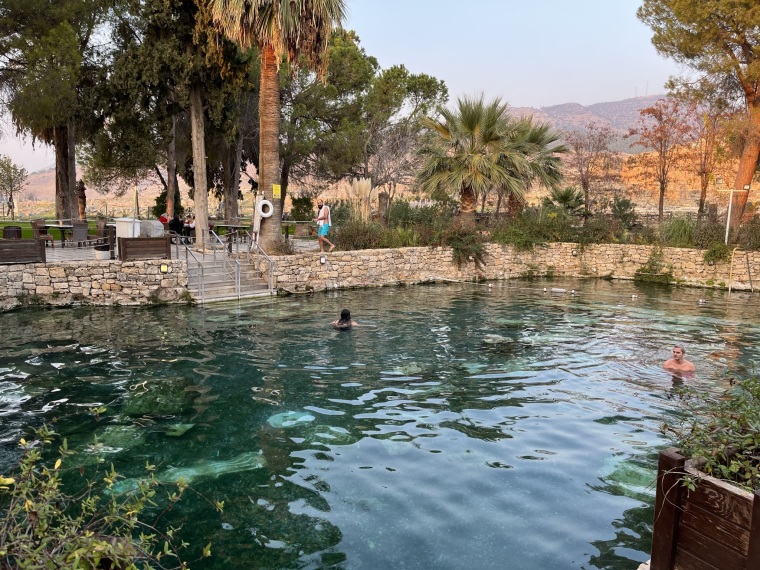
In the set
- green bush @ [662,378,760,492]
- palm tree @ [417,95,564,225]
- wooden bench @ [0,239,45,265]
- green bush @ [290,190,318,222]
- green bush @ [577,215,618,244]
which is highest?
palm tree @ [417,95,564,225]

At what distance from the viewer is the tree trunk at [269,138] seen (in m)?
17.6

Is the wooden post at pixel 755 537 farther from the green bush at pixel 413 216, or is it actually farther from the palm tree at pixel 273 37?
the green bush at pixel 413 216

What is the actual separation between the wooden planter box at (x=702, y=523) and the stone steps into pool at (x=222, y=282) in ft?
43.8

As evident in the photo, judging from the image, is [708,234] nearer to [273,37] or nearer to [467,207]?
[467,207]

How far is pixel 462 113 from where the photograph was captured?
67.5 feet

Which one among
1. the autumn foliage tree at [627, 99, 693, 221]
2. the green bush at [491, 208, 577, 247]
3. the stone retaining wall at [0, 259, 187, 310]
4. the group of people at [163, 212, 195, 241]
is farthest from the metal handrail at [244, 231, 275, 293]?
the autumn foliage tree at [627, 99, 693, 221]

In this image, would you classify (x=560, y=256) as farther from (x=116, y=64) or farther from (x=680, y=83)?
Result: (x=116, y=64)

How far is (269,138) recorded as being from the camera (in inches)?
708

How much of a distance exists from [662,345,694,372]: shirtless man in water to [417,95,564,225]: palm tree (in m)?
11.0

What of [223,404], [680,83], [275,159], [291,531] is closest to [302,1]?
[275,159]

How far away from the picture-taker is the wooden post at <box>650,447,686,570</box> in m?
3.65

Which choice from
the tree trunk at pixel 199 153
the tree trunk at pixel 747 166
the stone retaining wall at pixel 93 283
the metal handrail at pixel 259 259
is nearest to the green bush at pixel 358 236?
the metal handrail at pixel 259 259

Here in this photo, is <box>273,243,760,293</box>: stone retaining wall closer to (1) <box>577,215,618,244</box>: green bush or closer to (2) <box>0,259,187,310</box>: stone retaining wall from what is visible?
(1) <box>577,215,618,244</box>: green bush

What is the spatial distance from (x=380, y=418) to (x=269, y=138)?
12.2 meters
